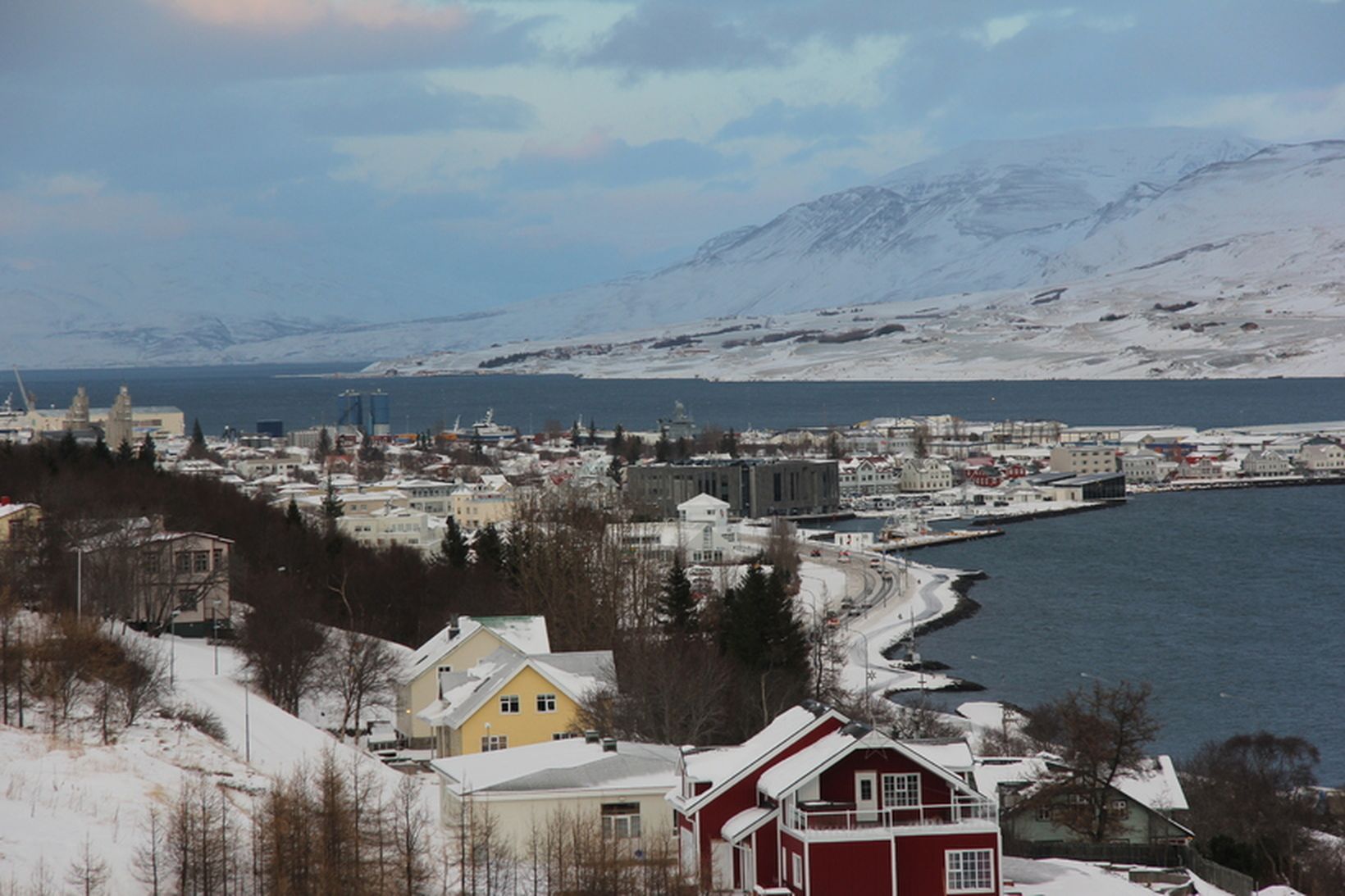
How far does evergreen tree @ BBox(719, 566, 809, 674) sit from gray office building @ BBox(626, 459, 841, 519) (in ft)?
78.5

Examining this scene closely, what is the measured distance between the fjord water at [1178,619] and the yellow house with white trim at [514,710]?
5.95m

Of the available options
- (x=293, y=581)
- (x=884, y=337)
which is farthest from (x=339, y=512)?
(x=884, y=337)

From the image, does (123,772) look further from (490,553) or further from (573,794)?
(490,553)

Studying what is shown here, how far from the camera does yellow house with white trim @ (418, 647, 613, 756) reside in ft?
34.7

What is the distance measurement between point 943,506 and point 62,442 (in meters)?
23.7

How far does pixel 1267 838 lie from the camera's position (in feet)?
32.9

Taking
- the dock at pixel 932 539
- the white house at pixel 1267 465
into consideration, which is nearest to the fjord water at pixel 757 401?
the white house at pixel 1267 465

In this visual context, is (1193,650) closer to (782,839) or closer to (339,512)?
(339,512)

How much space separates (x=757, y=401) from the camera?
96000 millimetres

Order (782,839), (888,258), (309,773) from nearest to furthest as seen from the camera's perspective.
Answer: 1. (782,839)
2. (309,773)
3. (888,258)

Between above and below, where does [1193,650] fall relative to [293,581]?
below

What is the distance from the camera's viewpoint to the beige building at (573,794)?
7.66m

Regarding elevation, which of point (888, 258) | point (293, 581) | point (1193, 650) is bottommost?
point (1193, 650)

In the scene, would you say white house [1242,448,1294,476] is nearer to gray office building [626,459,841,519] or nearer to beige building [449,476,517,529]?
gray office building [626,459,841,519]
